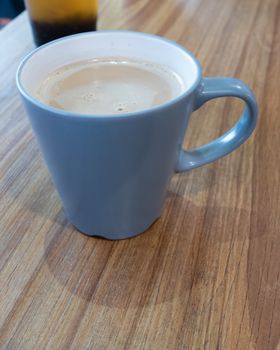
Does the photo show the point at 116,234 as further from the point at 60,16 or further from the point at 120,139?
the point at 60,16

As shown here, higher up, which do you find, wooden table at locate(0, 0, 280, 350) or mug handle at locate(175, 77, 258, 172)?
mug handle at locate(175, 77, 258, 172)

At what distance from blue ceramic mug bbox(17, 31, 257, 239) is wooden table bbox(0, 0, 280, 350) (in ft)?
0.13

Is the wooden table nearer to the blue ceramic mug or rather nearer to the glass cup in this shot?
the blue ceramic mug

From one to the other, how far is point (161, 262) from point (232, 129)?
0.16 meters

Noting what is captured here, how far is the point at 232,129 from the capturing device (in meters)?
0.44

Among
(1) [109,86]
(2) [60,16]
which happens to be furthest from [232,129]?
(2) [60,16]

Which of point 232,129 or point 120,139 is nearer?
point 120,139

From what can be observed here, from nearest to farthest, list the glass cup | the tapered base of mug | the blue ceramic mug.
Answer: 1. the blue ceramic mug
2. the tapered base of mug
3. the glass cup

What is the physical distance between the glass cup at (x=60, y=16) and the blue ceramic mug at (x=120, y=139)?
0.86 ft

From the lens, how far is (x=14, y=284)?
1.27 ft

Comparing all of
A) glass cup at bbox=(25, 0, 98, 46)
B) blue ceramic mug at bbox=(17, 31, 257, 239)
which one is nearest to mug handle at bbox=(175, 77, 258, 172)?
blue ceramic mug at bbox=(17, 31, 257, 239)

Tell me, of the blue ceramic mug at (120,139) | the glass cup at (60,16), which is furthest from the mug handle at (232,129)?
the glass cup at (60,16)

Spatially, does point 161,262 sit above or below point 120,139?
below

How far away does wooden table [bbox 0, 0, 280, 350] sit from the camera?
354 millimetres
